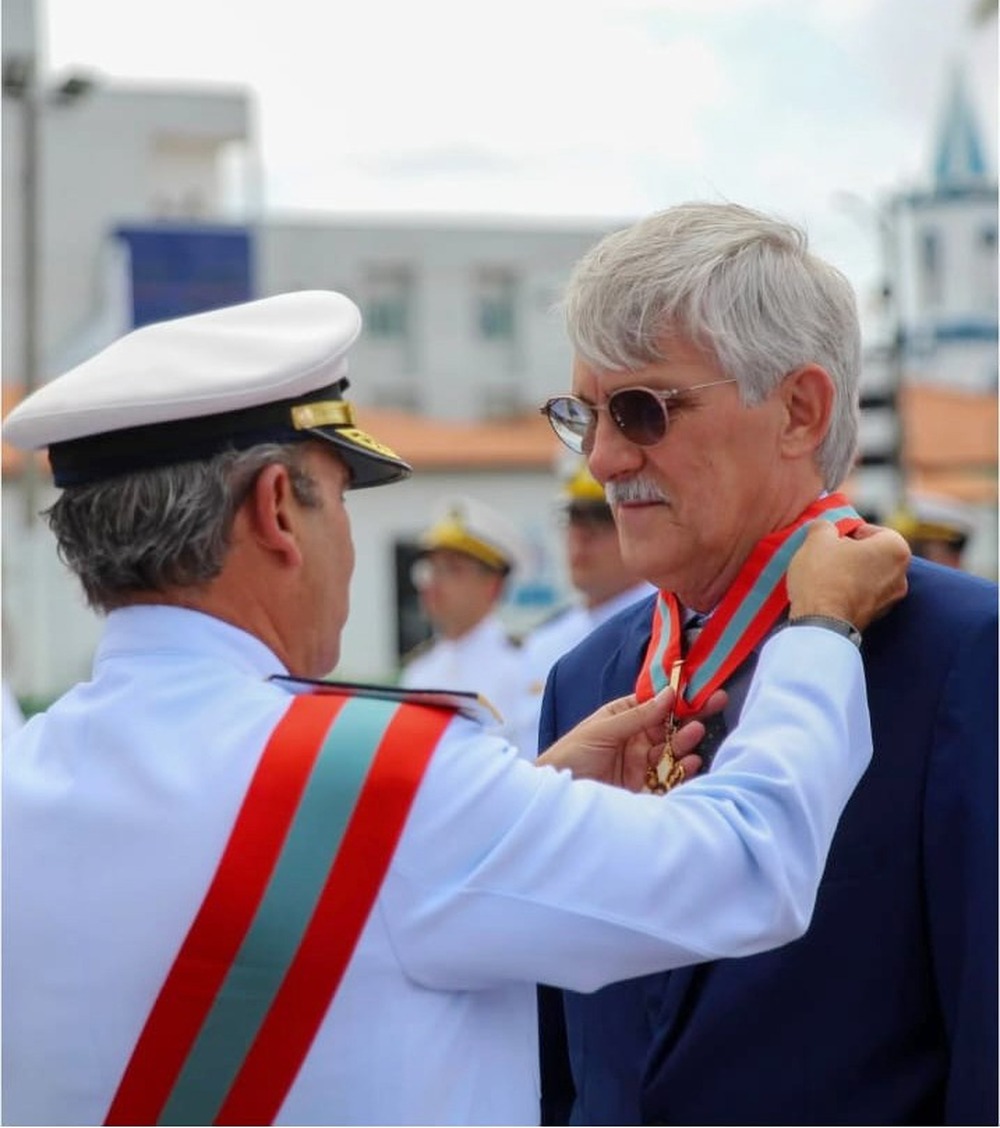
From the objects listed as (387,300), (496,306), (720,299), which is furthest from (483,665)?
(496,306)

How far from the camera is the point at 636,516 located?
2.62 meters

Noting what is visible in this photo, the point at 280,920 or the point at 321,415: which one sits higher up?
the point at 321,415

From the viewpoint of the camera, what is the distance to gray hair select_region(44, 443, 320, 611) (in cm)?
217

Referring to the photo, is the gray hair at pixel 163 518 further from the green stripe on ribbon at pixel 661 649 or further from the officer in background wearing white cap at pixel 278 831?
the green stripe on ribbon at pixel 661 649

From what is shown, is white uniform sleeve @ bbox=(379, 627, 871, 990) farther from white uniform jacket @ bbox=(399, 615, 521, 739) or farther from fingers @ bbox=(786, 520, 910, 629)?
white uniform jacket @ bbox=(399, 615, 521, 739)

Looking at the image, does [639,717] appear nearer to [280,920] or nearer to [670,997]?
[670,997]

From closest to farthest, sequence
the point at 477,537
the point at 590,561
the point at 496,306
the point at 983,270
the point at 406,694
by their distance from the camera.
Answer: the point at 406,694
the point at 590,561
the point at 477,537
the point at 983,270
the point at 496,306

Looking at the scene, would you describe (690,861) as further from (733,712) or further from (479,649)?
(479,649)

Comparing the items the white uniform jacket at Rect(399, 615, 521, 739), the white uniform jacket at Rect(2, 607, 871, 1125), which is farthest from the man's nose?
the white uniform jacket at Rect(399, 615, 521, 739)

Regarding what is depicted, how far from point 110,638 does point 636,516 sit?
2.57 ft

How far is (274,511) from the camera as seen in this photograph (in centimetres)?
220

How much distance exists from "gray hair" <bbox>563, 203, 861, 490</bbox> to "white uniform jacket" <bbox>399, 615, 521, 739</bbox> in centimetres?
641

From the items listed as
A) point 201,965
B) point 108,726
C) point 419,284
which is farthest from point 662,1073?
point 419,284

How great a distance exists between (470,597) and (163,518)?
Answer: 7361 mm
